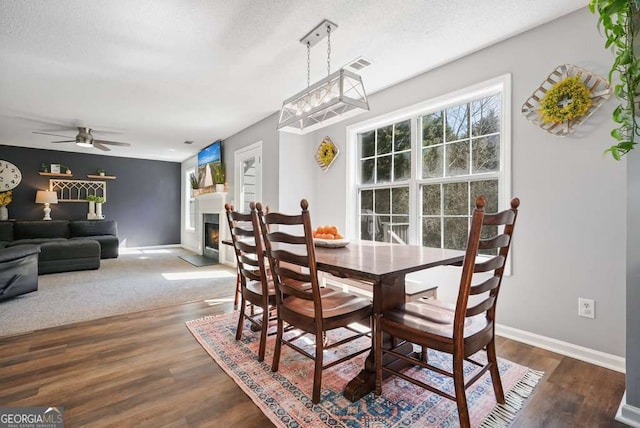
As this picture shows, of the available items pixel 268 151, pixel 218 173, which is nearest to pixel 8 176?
pixel 218 173

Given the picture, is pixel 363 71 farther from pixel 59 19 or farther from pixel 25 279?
pixel 25 279

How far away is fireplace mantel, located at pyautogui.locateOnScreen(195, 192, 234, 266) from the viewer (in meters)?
5.68

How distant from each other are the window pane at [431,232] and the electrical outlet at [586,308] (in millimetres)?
1131

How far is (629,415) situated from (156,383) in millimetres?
2482

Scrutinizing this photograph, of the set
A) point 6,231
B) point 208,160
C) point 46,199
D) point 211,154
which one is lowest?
point 6,231

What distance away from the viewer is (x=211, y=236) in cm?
646

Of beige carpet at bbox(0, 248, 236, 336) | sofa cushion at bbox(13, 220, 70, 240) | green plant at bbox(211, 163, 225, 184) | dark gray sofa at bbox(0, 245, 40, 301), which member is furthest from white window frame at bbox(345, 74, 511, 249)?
sofa cushion at bbox(13, 220, 70, 240)

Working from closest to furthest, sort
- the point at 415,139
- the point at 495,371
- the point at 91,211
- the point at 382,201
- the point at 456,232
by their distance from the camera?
1. the point at 495,371
2. the point at 456,232
3. the point at 415,139
4. the point at 382,201
5. the point at 91,211

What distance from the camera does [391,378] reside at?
1843 mm

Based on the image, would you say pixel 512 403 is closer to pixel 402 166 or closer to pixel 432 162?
pixel 432 162

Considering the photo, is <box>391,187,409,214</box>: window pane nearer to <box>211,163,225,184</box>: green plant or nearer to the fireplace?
<box>211,163,225,184</box>: green plant

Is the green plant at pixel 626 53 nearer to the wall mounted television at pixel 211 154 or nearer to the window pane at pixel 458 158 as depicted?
the window pane at pixel 458 158

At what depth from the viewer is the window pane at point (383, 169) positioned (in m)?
3.49

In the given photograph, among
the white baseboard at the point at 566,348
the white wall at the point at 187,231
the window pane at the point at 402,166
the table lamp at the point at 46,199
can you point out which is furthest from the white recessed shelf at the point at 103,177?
the white baseboard at the point at 566,348
